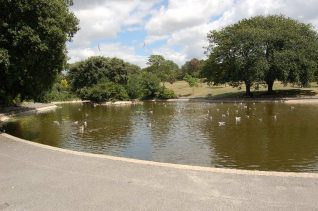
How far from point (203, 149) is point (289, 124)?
→ 12.3 metres

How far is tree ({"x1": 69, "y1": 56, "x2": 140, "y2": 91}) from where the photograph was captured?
9025cm

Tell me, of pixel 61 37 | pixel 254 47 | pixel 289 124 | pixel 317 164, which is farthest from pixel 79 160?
pixel 254 47

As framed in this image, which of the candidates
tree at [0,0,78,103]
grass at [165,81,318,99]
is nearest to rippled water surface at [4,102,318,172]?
tree at [0,0,78,103]

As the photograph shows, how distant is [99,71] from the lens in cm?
8994

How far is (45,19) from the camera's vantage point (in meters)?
25.0

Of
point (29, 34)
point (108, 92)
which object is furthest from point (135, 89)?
point (29, 34)

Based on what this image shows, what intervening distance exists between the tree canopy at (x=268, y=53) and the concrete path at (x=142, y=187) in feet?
163

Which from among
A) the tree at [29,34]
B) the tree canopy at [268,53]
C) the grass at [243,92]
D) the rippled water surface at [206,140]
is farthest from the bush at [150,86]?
the tree at [29,34]

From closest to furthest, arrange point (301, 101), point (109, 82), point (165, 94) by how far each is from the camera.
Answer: point (301, 101), point (165, 94), point (109, 82)

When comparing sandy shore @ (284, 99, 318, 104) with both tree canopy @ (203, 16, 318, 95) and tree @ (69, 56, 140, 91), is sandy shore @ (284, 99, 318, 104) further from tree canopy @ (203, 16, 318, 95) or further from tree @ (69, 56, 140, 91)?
tree @ (69, 56, 140, 91)

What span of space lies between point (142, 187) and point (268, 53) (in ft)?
185

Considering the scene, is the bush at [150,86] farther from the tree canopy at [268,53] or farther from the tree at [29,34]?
the tree at [29,34]

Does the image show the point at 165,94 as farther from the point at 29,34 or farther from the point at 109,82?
the point at 29,34

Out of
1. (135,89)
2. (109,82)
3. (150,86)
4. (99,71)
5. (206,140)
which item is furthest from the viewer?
(99,71)
